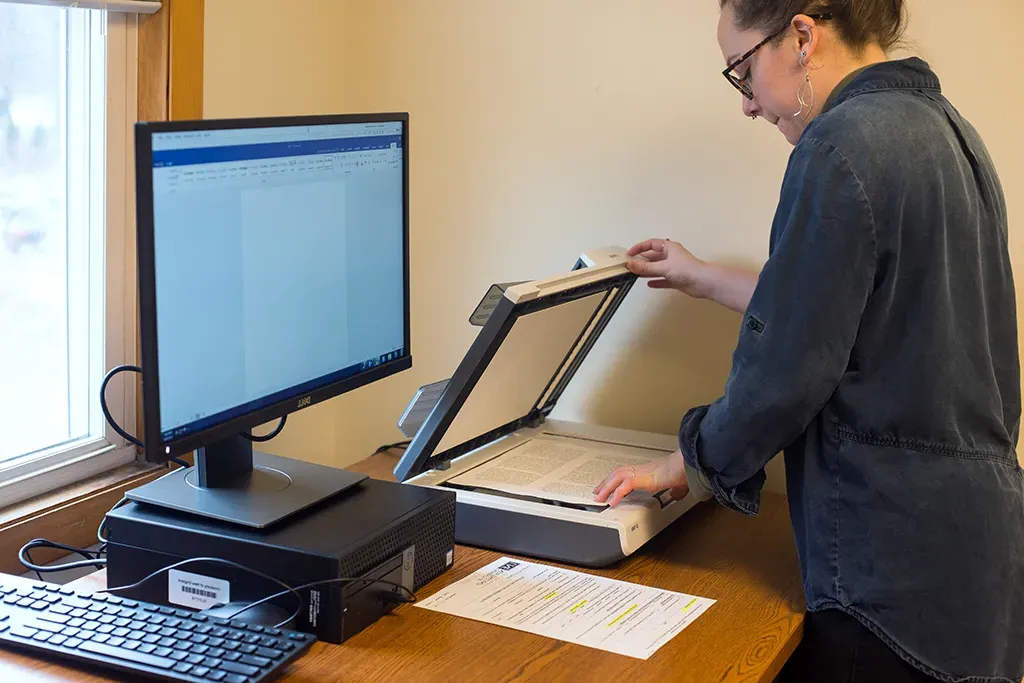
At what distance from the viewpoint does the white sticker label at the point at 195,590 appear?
116 cm

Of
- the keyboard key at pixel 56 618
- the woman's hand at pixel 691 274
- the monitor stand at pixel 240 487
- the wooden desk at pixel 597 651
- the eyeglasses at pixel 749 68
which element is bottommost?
the wooden desk at pixel 597 651

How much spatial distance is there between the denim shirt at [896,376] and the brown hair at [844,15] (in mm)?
59

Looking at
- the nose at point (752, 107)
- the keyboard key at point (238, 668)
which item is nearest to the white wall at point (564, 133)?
the nose at point (752, 107)

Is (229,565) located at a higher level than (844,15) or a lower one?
lower

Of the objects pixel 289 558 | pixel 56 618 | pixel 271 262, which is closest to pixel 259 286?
pixel 271 262

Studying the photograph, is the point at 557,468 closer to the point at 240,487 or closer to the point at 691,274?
→ the point at 691,274

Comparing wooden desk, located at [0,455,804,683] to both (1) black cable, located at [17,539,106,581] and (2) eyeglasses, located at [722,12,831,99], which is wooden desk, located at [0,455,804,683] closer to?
(1) black cable, located at [17,539,106,581]

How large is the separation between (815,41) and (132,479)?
1.07 meters

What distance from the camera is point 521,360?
1542 mm

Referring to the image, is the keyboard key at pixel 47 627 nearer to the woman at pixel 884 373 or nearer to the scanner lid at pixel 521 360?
the scanner lid at pixel 521 360

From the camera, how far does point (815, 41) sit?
50.5 inches

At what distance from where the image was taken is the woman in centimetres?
118

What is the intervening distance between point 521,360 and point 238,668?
25.1 inches

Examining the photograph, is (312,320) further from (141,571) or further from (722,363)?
(722,363)
